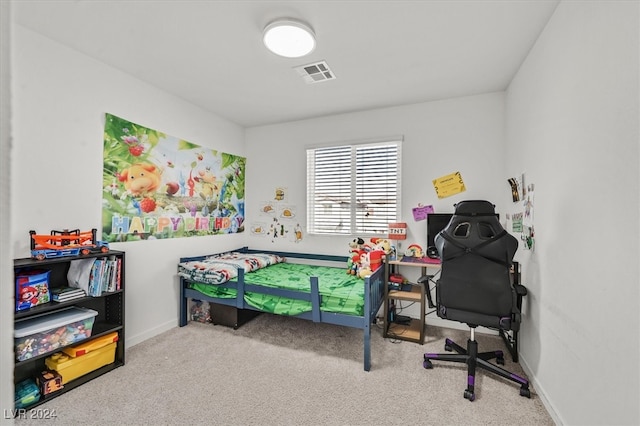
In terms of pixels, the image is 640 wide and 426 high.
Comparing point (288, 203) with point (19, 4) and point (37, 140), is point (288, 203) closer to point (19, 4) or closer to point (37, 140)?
point (37, 140)

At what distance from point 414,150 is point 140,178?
291 centimetres

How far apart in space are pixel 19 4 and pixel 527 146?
3.66 meters

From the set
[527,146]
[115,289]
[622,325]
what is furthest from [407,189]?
[115,289]

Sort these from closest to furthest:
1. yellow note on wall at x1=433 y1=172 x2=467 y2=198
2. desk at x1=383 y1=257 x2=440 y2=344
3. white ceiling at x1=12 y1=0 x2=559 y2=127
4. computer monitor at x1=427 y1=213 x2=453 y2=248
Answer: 1. white ceiling at x1=12 y1=0 x2=559 y2=127
2. desk at x1=383 y1=257 x2=440 y2=344
3. computer monitor at x1=427 y1=213 x2=453 y2=248
4. yellow note on wall at x1=433 y1=172 x2=467 y2=198

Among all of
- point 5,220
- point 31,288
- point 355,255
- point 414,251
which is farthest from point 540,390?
point 31,288

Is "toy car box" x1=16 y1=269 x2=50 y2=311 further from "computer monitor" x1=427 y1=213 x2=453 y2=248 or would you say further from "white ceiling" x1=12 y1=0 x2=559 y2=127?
"computer monitor" x1=427 y1=213 x2=453 y2=248

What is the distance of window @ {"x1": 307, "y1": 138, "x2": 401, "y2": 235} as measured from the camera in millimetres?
3371

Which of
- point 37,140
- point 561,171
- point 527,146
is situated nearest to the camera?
point 561,171

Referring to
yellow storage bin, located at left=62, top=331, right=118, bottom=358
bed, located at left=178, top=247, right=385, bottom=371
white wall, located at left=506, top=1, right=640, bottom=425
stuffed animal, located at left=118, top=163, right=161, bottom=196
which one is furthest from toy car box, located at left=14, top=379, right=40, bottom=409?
white wall, located at left=506, top=1, right=640, bottom=425

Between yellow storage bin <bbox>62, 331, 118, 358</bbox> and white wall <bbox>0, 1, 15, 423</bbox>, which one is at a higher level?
white wall <bbox>0, 1, 15, 423</bbox>

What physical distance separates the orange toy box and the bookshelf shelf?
0.03m

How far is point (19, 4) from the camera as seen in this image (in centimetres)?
175

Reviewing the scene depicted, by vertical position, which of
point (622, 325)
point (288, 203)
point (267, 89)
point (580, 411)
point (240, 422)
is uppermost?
point (267, 89)

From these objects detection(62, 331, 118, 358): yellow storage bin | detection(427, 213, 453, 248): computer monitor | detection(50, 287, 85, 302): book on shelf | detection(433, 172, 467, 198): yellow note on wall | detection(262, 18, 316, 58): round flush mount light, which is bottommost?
detection(62, 331, 118, 358): yellow storage bin
